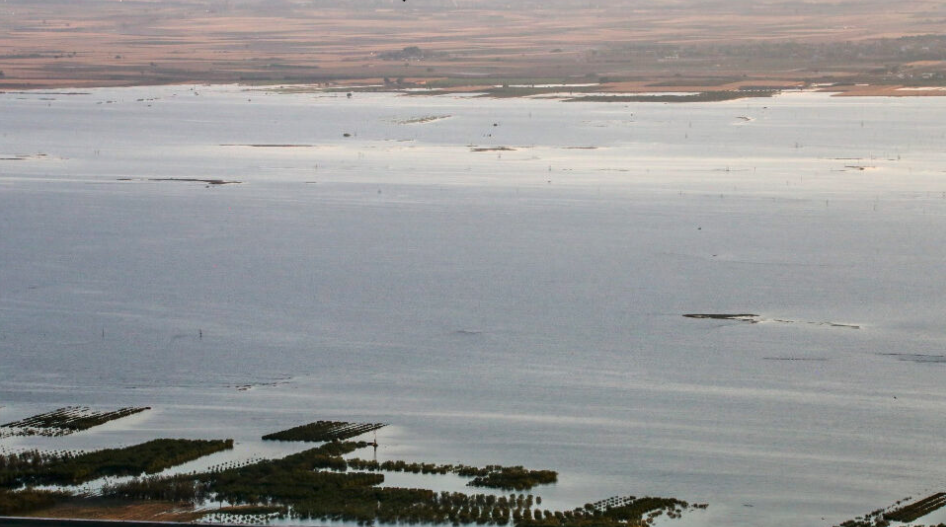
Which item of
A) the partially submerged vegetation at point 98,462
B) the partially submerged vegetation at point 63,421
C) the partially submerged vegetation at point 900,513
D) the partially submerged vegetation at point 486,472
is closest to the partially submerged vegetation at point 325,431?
the partially submerged vegetation at point 98,462

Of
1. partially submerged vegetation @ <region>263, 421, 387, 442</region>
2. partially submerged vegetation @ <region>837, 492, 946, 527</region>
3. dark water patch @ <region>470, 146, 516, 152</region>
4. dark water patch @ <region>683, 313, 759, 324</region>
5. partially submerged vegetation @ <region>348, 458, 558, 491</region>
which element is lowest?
partially submerged vegetation @ <region>837, 492, 946, 527</region>

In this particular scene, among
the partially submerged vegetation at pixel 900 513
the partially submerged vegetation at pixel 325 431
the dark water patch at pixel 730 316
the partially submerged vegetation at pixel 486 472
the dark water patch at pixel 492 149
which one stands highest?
the dark water patch at pixel 492 149

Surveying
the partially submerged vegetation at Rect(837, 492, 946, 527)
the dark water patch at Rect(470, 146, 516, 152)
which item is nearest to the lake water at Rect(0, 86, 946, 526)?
the partially submerged vegetation at Rect(837, 492, 946, 527)

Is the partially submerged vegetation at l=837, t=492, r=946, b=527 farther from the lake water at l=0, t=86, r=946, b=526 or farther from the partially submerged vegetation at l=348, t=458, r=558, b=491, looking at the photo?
the partially submerged vegetation at l=348, t=458, r=558, b=491

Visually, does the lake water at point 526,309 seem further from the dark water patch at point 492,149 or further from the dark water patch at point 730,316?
the dark water patch at point 492,149

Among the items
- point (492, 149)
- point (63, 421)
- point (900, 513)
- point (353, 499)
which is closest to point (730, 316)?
point (900, 513)

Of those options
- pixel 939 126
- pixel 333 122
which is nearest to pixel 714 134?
pixel 939 126

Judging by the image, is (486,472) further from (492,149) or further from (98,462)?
(492,149)
